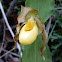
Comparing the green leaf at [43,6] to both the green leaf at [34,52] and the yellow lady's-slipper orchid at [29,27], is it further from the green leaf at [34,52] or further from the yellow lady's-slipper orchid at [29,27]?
the green leaf at [34,52]

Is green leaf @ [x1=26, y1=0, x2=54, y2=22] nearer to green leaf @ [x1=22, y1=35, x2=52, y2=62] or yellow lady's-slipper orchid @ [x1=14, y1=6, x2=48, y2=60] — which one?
yellow lady's-slipper orchid @ [x1=14, y1=6, x2=48, y2=60]

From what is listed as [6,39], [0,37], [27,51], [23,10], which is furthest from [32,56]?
[0,37]

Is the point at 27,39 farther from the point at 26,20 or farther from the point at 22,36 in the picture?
the point at 26,20

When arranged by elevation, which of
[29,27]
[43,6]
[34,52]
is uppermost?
[43,6]

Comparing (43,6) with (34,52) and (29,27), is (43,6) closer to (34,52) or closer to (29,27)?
(29,27)

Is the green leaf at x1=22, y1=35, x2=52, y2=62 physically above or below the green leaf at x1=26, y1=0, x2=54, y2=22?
below

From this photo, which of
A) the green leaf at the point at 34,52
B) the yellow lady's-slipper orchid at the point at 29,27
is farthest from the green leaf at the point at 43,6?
the green leaf at the point at 34,52

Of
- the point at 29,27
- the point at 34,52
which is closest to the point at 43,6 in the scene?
the point at 29,27

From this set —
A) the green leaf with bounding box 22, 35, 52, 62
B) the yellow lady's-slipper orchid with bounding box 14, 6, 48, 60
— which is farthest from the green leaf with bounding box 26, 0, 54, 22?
the green leaf with bounding box 22, 35, 52, 62
